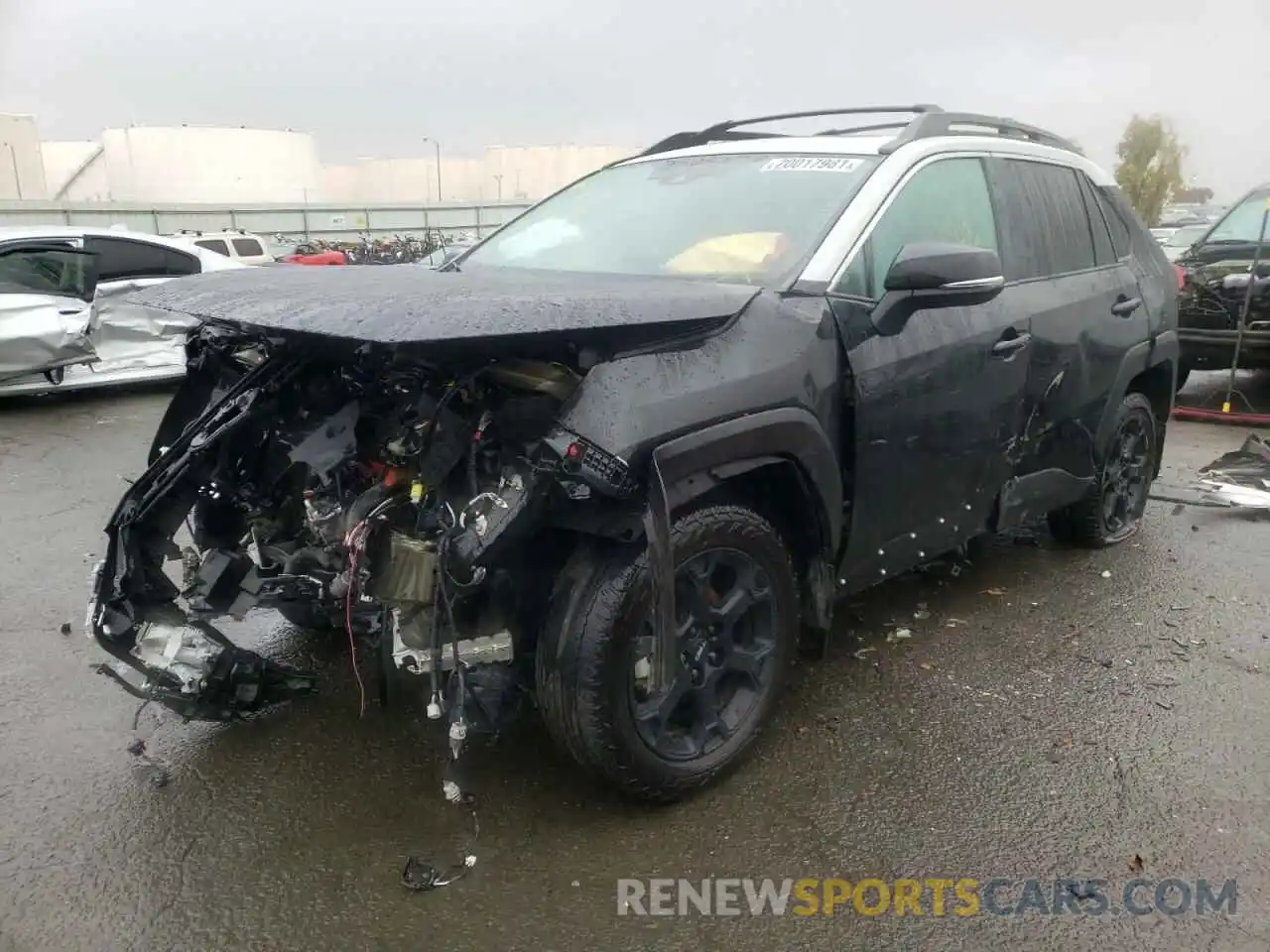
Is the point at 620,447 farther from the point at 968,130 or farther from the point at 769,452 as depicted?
the point at 968,130

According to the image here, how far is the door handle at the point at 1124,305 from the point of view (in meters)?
4.32

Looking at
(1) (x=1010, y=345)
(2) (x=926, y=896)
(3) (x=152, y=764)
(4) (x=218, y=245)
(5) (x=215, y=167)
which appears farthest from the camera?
(5) (x=215, y=167)

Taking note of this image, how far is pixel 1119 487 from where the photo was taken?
194 inches

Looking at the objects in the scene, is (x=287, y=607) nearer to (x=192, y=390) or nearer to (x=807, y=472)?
(x=192, y=390)

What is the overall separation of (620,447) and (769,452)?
0.59m

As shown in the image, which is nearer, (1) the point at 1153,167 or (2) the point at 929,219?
(2) the point at 929,219

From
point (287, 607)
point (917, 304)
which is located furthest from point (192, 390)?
point (917, 304)

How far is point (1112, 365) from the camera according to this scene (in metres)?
4.30

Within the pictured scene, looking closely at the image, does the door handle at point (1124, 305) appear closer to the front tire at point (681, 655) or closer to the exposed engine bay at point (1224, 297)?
the front tire at point (681, 655)

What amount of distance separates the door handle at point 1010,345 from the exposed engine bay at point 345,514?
1828mm

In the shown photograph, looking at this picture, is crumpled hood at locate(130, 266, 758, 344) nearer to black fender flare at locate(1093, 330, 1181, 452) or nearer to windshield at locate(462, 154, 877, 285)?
windshield at locate(462, 154, 877, 285)

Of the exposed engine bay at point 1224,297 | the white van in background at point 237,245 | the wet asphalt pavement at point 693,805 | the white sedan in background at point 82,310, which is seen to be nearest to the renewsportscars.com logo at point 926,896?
the wet asphalt pavement at point 693,805

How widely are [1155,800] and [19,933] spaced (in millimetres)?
3136

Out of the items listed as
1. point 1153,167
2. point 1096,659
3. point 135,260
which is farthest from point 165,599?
point 1153,167
